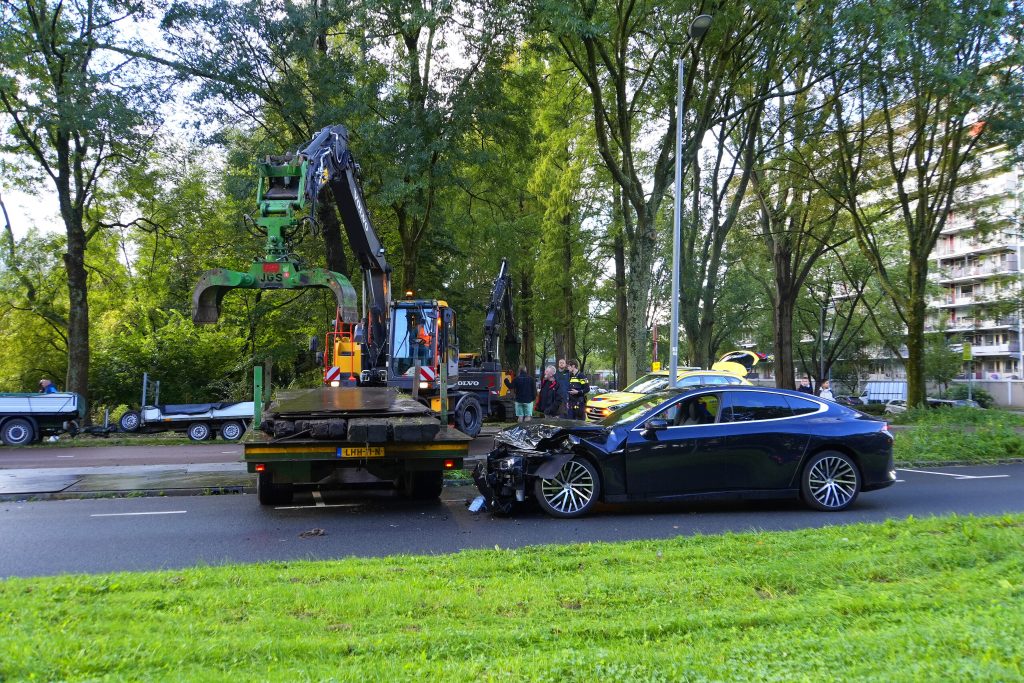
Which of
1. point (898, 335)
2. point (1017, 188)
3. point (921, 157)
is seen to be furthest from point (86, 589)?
point (898, 335)

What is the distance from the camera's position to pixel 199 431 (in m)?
20.3

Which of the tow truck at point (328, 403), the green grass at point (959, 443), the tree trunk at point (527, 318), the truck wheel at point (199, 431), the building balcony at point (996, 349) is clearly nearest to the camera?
the tow truck at point (328, 403)

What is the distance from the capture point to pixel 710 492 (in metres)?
8.73

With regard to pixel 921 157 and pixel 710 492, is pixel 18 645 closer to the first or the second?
pixel 710 492

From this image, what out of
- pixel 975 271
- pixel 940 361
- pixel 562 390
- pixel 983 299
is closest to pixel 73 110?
pixel 562 390

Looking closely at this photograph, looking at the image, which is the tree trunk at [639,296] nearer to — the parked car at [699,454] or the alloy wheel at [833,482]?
the parked car at [699,454]

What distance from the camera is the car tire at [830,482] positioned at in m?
8.92

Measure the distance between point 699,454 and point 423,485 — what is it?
3.58 metres

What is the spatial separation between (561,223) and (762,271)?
13234 mm

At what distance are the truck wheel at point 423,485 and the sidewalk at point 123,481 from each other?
2.54 meters

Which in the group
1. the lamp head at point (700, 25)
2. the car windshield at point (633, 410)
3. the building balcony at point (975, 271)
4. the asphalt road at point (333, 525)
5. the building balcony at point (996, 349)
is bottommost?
the asphalt road at point (333, 525)

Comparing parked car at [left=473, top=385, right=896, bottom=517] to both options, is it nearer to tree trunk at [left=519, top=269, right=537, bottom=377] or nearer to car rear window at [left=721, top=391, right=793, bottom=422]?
car rear window at [left=721, top=391, right=793, bottom=422]

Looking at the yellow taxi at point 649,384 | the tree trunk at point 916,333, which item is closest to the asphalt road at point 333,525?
the yellow taxi at point 649,384

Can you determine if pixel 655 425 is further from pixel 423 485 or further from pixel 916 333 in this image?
pixel 916 333
